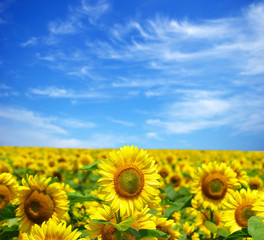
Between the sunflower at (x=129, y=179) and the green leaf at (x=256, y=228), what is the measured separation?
728 millimetres

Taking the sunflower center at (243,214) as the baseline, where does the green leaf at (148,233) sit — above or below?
below

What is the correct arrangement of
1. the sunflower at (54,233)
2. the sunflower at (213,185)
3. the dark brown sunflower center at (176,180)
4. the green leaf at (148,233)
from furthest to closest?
the dark brown sunflower center at (176,180) < the sunflower at (213,185) < the sunflower at (54,233) < the green leaf at (148,233)

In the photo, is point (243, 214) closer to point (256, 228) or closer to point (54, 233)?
point (256, 228)

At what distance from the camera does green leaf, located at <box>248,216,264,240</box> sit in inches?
83.8

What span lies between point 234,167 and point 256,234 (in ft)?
9.30

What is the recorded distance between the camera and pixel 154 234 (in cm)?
238

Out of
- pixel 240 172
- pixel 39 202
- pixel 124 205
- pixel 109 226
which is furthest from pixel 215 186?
pixel 39 202

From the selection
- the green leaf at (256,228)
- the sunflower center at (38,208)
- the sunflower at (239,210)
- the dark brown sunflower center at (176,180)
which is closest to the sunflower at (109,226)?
the green leaf at (256,228)

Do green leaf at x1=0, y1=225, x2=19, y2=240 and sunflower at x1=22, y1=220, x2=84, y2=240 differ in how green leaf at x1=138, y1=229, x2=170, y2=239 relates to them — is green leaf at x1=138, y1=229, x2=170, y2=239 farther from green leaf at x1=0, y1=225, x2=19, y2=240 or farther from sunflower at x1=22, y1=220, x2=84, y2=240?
Result: green leaf at x1=0, y1=225, x2=19, y2=240

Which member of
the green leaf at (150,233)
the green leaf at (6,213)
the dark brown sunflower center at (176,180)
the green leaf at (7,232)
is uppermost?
the dark brown sunflower center at (176,180)

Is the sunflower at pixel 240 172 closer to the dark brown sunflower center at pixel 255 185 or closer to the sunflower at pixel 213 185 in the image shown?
the sunflower at pixel 213 185

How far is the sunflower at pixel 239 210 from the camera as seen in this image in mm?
3459

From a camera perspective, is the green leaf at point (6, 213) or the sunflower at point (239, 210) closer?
the green leaf at point (6, 213)

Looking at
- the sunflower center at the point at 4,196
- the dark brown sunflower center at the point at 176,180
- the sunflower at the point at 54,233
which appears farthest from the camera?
the dark brown sunflower center at the point at 176,180
